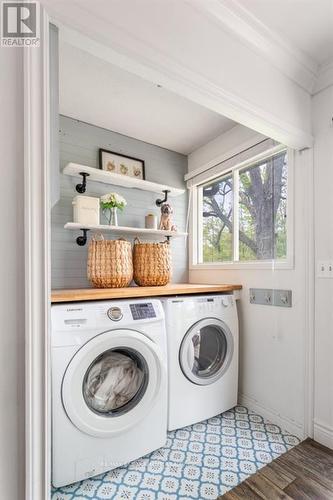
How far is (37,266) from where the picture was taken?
86 cm

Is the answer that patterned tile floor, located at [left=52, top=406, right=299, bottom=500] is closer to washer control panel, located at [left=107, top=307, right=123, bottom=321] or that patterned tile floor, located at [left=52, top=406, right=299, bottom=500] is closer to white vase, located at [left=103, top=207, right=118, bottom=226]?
washer control panel, located at [left=107, top=307, right=123, bottom=321]

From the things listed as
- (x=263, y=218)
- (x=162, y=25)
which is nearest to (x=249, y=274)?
(x=263, y=218)

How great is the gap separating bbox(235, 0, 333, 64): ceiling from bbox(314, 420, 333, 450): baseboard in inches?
87.3

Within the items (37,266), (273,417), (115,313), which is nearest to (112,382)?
(115,313)

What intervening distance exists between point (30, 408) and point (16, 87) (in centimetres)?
101

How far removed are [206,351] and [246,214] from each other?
1.13 metres

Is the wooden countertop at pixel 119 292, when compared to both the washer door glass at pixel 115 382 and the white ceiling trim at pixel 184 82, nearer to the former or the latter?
the washer door glass at pixel 115 382

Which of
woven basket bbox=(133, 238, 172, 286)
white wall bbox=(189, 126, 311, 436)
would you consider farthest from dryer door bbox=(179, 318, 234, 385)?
woven basket bbox=(133, 238, 172, 286)

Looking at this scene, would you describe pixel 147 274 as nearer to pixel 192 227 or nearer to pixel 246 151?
pixel 192 227

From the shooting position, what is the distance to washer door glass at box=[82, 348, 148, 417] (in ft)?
4.87

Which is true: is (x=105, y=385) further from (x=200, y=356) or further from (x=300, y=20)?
(x=300, y=20)

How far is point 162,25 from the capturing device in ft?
3.66

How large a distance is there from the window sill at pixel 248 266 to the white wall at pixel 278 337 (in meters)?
0.03

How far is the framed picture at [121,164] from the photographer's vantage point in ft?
7.56
